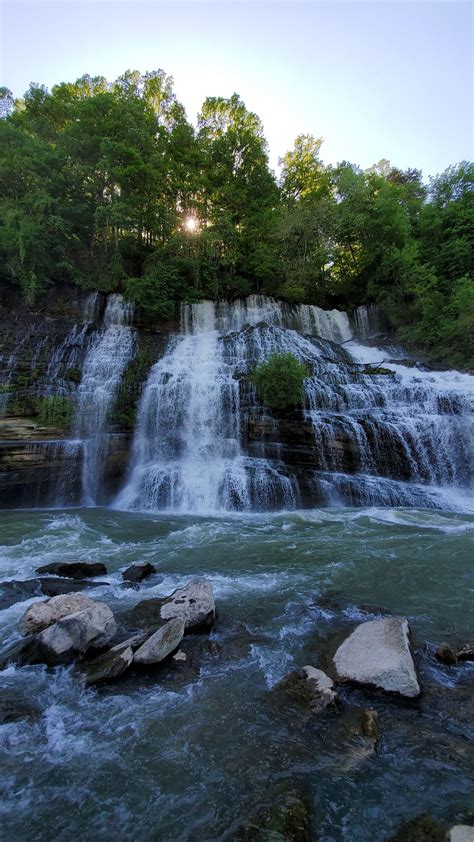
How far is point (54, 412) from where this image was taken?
1534 centimetres

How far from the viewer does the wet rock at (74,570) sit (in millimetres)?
6512

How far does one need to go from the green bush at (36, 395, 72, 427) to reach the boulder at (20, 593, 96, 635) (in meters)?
11.6

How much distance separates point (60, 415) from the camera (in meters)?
15.4

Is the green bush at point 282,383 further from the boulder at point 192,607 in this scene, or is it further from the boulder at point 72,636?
the boulder at point 72,636

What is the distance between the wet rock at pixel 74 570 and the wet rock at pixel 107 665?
2755mm

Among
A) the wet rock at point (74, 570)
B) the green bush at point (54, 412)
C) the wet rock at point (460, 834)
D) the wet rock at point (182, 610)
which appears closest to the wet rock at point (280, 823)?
the wet rock at point (460, 834)

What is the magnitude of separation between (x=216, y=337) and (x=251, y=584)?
1753 centimetres

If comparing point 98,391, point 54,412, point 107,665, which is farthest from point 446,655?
point 98,391

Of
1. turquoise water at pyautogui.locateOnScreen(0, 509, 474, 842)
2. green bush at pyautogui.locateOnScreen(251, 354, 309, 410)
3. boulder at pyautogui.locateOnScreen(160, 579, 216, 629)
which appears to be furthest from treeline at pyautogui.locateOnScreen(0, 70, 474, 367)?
boulder at pyautogui.locateOnScreen(160, 579, 216, 629)

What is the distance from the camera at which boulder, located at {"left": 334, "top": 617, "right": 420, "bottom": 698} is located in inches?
134

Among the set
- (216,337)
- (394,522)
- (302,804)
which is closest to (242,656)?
(302,804)

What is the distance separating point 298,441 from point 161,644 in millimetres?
10867

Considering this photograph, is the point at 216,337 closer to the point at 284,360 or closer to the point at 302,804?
the point at 284,360

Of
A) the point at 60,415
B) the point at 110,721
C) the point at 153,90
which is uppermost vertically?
the point at 153,90
